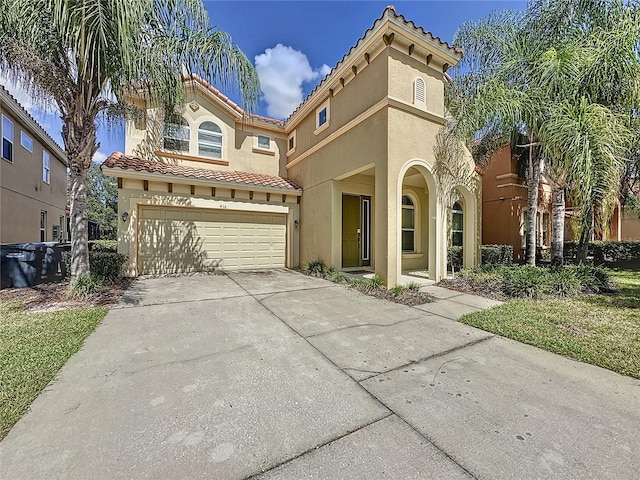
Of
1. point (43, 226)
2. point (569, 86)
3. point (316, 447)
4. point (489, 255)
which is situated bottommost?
point (316, 447)

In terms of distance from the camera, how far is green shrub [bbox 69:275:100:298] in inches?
243

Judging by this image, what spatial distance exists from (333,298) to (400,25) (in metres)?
7.22

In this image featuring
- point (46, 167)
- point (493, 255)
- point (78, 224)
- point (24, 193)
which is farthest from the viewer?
point (46, 167)

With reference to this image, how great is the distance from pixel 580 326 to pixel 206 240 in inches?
414

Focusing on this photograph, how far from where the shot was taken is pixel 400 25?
7.17m

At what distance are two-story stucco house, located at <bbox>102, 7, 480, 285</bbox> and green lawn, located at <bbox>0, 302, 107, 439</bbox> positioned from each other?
170 inches

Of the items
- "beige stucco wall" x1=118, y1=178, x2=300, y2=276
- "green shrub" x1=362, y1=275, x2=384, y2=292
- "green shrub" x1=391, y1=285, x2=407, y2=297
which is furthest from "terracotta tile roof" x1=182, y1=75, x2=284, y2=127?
"green shrub" x1=391, y1=285, x2=407, y2=297

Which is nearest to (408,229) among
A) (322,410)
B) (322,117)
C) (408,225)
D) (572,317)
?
(408,225)

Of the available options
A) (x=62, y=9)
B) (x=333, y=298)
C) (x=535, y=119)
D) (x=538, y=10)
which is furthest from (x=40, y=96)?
(x=538, y=10)

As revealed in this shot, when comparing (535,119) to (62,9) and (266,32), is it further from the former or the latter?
(62,9)

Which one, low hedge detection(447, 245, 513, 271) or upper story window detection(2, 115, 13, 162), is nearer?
low hedge detection(447, 245, 513, 271)

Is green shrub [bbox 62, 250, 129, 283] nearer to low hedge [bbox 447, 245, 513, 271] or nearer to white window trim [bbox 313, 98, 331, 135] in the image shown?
white window trim [bbox 313, 98, 331, 135]

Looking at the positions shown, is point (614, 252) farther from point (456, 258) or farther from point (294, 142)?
point (294, 142)

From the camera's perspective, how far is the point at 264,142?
12812 millimetres
